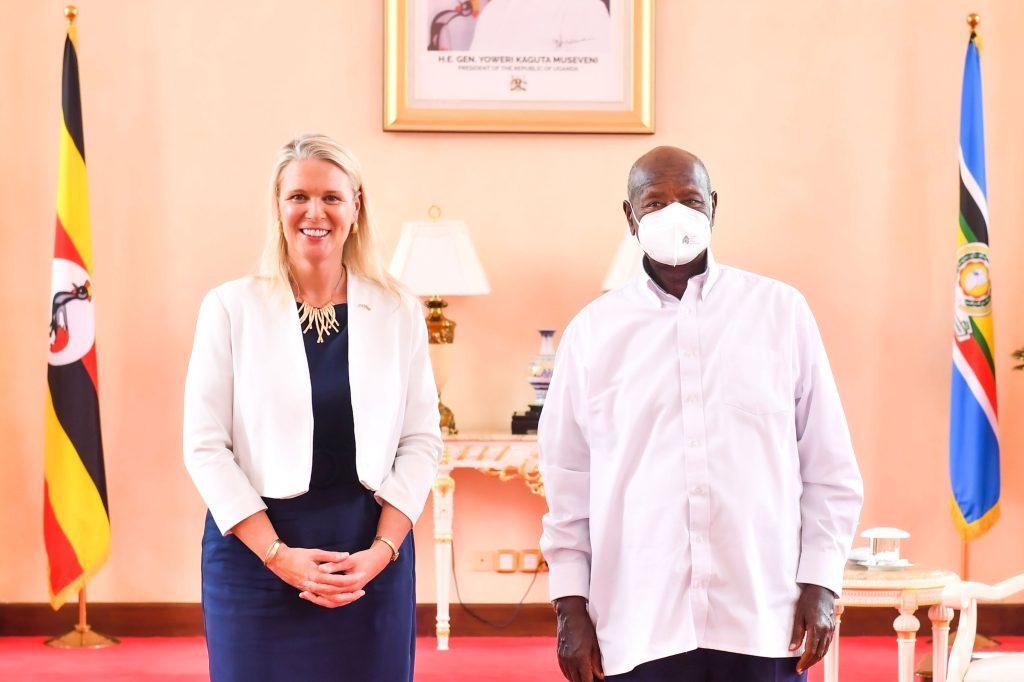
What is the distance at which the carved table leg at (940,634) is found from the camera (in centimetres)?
316

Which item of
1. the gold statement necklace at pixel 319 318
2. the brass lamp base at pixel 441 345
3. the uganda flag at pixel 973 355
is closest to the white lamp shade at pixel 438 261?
the brass lamp base at pixel 441 345

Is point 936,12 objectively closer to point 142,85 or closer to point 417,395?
point 142,85

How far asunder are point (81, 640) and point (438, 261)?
1.99 m

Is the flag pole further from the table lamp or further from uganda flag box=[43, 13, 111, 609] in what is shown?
the table lamp

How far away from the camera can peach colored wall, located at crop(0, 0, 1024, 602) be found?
4641 mm

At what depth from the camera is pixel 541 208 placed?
4688 mm

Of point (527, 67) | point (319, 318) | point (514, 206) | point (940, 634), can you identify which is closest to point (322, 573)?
point (319, 318)

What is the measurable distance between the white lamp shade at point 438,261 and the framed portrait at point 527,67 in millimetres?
564

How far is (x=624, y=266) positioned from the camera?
169 inches

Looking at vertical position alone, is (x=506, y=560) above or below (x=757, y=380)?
below

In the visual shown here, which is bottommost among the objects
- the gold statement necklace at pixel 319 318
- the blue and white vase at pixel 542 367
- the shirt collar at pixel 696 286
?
the blue and white vase at pixel 542 367

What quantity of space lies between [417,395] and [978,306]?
10.0 ft

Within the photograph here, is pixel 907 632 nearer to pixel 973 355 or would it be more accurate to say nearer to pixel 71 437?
pixel 973 355

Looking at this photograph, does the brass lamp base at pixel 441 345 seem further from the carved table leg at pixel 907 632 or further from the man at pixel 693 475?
the man at pixel 693 475
